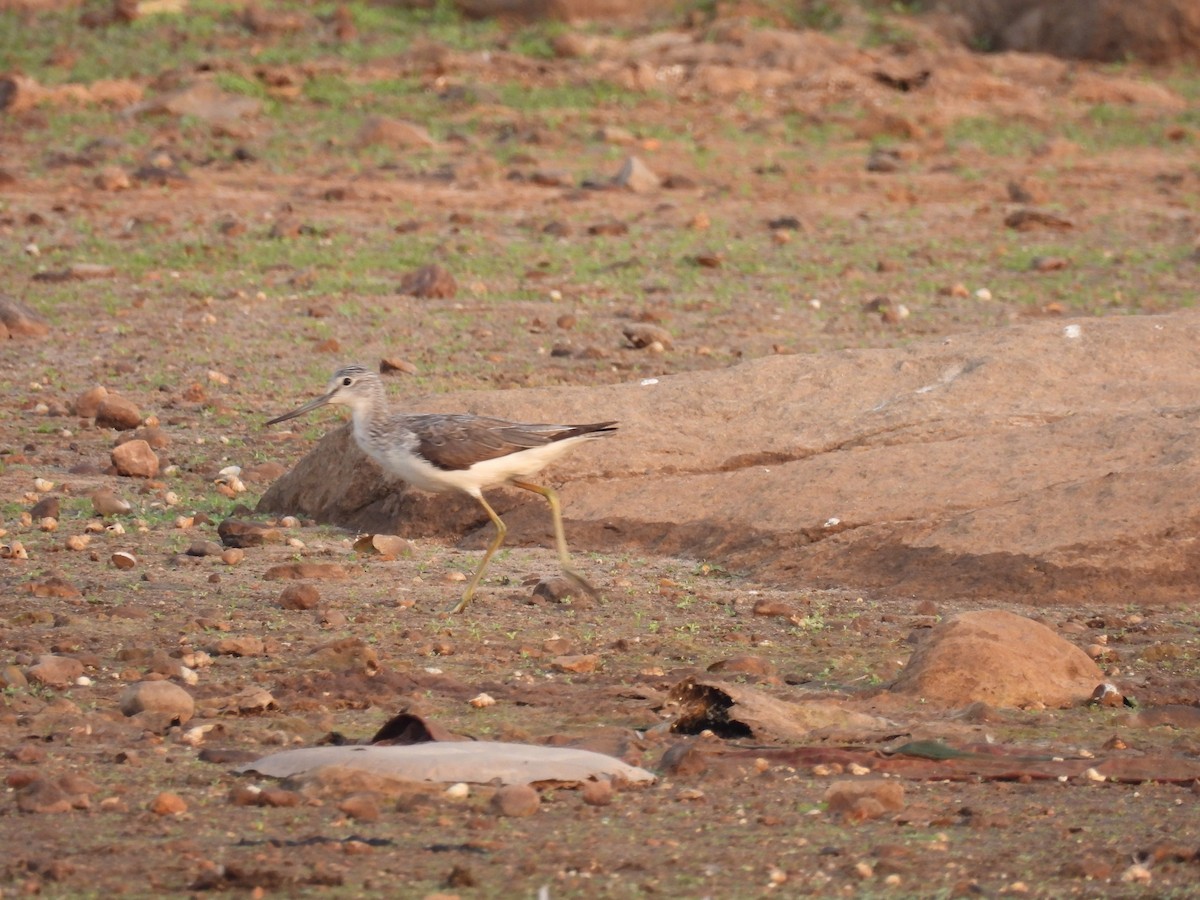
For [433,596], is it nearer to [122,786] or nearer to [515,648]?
[515,648]

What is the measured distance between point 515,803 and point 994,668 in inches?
66.0

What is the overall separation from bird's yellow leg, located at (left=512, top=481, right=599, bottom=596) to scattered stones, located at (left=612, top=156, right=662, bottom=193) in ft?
25.6

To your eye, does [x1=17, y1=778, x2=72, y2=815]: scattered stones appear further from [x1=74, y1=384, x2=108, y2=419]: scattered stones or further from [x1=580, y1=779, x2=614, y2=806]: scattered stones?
[x1=74, y1=384, x2=108, y2=419]: scattered stones

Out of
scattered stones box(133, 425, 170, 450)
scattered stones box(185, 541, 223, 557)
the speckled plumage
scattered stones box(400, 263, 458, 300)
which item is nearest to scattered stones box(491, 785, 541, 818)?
the speckled plumage

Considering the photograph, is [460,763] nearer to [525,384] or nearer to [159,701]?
[159,701]

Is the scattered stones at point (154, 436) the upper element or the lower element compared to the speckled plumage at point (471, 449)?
lower

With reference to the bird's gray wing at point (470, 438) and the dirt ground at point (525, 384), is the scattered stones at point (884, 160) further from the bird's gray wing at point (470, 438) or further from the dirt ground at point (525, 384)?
the bird's gray wing at point (470, 438)

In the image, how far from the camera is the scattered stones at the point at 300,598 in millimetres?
6199

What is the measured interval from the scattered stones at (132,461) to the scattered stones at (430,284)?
3.64 m

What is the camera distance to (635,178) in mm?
14836

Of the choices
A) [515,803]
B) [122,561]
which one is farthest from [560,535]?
[515,803]

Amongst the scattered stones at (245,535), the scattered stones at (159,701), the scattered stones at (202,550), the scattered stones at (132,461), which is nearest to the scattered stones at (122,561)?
the scattered stones at (202,550)

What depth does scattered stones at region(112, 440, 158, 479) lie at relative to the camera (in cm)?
814

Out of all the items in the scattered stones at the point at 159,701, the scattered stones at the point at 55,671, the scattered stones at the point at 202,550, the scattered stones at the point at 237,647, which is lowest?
the scattered stones at the point at 202,550
